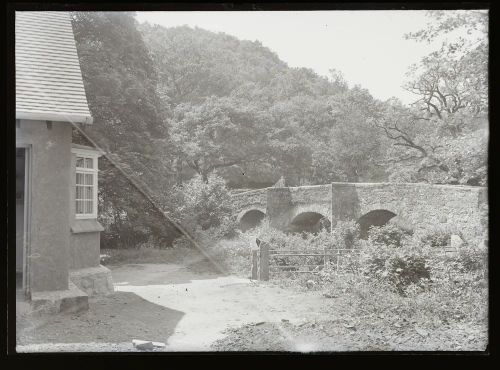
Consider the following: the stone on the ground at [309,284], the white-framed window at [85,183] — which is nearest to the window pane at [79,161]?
the white-framed window at [85,183]

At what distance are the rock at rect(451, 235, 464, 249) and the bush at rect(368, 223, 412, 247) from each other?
1.42 feet

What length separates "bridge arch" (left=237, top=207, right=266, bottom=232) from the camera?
5656 mm

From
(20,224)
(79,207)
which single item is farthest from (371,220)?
(20,224)

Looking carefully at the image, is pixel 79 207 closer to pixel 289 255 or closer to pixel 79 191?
pixel 79 191

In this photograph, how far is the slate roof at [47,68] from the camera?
5531 millimetres

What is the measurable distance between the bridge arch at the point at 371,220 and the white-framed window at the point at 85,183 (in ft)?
8.98

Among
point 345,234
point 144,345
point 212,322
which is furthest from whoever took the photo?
point 345,234

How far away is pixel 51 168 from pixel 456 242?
4.18m

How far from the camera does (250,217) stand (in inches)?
223

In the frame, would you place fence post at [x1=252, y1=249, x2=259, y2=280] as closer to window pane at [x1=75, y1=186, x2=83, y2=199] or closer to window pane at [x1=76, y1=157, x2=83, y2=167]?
window pane at [x1=75, y1=186, x2=83, y2=199]

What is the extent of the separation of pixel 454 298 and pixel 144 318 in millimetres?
3145

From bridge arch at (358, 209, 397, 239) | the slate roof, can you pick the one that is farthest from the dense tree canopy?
bridge arch at (358, 209, 397, 239)

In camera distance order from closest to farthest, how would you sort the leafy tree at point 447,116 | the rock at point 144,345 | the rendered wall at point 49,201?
the rock at point 144,345 → the rendered wall at point 49,201 → the leafy tree at point 447,116

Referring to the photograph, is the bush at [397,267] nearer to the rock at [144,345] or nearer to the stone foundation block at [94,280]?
the rock at [144,345]
